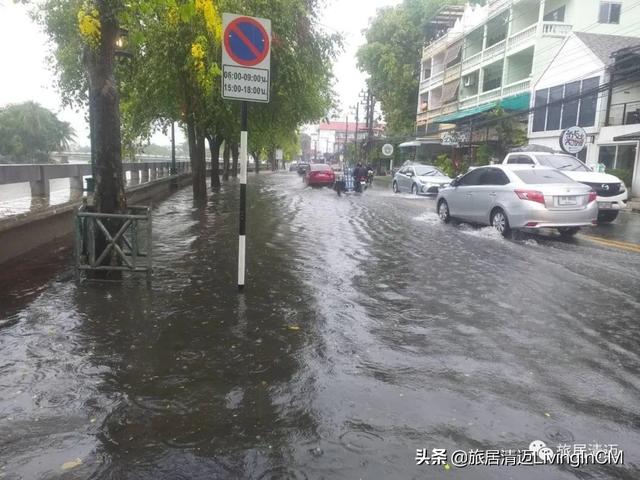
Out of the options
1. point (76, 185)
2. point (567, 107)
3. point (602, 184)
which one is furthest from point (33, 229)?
point (567, 107)

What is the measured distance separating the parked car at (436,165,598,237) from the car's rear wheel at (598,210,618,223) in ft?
12.9

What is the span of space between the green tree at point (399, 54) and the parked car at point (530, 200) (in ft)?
135

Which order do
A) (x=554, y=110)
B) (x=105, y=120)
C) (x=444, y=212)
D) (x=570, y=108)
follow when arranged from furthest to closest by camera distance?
1. (x=554, y=110)
2. (x=570, y=108)
3. (x=444, y=212)
4. (x=105, y=120)

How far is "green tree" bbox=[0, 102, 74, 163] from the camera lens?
53.7 meters

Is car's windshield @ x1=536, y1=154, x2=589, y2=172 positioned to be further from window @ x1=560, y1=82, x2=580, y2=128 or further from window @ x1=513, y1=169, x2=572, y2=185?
window @ x1=560, y1=82, x2=580, y2=128

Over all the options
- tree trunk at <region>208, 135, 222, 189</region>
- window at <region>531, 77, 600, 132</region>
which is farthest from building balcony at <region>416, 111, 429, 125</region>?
tree trunk at <region>208, 135, 222, 189</region>

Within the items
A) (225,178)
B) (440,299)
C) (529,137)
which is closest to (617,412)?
(440,299)

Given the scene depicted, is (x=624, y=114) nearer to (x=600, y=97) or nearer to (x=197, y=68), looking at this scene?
(x=600, y=97)

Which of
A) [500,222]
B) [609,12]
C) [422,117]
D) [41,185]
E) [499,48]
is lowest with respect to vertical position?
[500,222]

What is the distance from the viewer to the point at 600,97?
23.9 m

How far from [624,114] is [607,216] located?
35.5ft

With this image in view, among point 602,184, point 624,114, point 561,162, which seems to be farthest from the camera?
point 624,114

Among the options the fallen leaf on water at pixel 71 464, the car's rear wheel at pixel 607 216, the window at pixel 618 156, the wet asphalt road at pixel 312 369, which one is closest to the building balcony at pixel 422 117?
the window at pixel 618 156

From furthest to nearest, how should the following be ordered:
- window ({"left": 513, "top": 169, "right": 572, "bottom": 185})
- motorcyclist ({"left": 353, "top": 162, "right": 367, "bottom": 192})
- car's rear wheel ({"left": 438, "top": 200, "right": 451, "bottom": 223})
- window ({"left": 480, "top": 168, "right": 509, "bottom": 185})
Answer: motorcyclist ({"left": 353, "top": 162, "right": 367, "bottom": 192})
car's rear wheel ({"left": 438, "top": 200, "right": 451, "bottom": 223})
window ({"left": 480, "top": 168, "right": 509, "bottom": 185})
window ({"left": 513, "top": 169, "right": 572, "bottom": 185})
